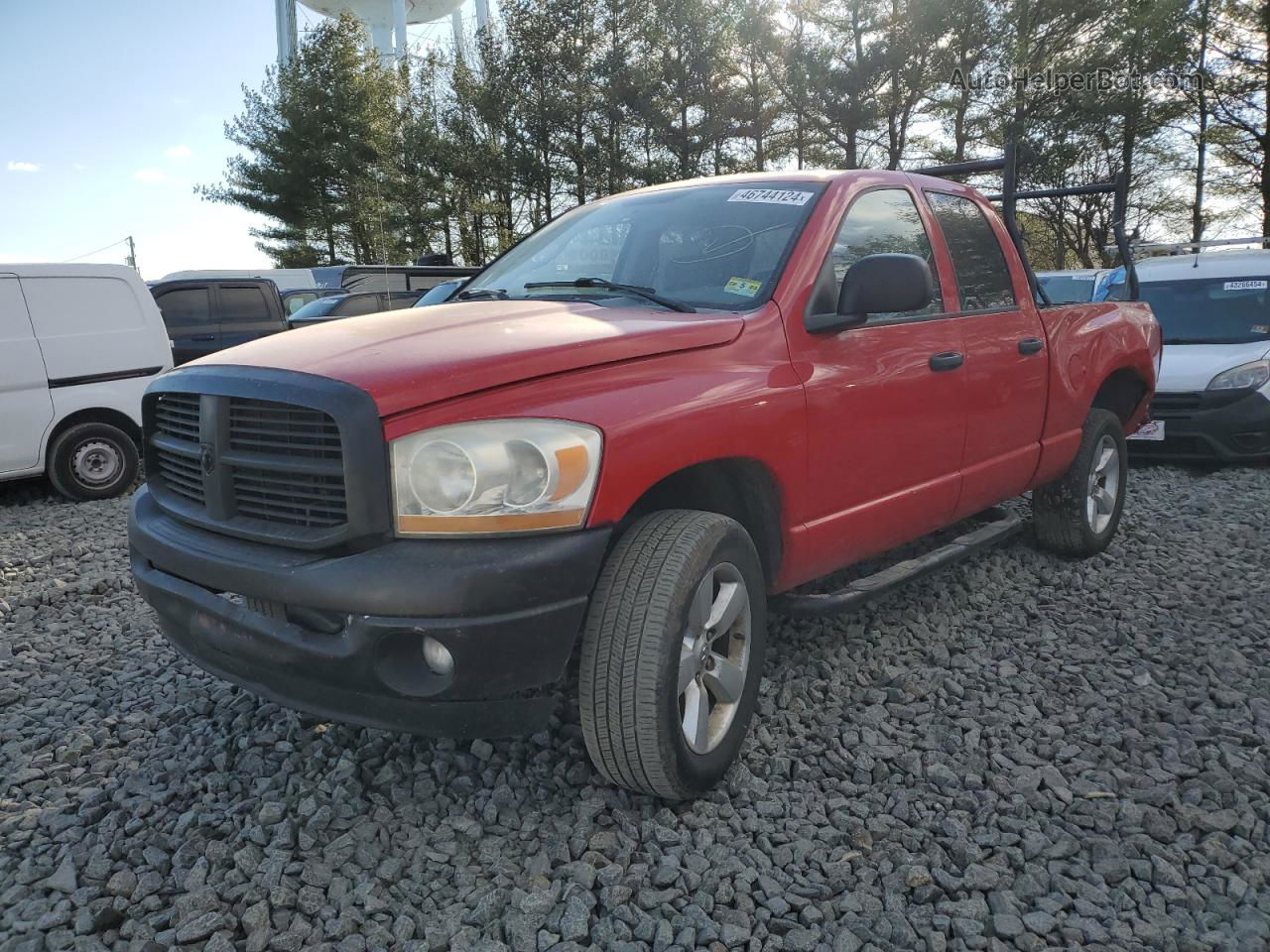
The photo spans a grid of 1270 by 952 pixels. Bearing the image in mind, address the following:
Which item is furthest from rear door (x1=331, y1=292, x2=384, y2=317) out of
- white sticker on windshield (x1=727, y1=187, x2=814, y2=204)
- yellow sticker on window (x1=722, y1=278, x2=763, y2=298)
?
yellow sticker on window (x1=722, y1=278, x2=763, y2=298)

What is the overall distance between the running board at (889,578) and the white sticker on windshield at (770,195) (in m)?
1.34

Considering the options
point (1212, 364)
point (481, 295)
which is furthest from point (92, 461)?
point (1212, 364)

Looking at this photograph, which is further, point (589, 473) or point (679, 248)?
point (679, 248)

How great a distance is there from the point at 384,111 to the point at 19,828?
33.0 meters

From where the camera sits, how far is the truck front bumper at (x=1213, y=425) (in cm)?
714

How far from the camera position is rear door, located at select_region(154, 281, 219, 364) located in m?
11.7

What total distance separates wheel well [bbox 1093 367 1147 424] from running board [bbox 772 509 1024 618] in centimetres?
122

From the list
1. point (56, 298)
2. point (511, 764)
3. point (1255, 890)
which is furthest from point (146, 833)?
point (56, 298)

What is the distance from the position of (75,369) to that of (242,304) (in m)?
5.11

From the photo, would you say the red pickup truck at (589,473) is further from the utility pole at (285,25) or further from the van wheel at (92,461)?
the utility pole at (285,25)

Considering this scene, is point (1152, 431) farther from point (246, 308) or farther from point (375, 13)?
point (375, 13)

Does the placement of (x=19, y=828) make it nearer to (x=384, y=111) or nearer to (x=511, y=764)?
(x=511, y=764)

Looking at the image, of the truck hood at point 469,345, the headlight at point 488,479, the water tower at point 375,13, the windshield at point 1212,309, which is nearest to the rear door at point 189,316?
the truck hood at point 469,345

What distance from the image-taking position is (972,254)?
4.01 meters
